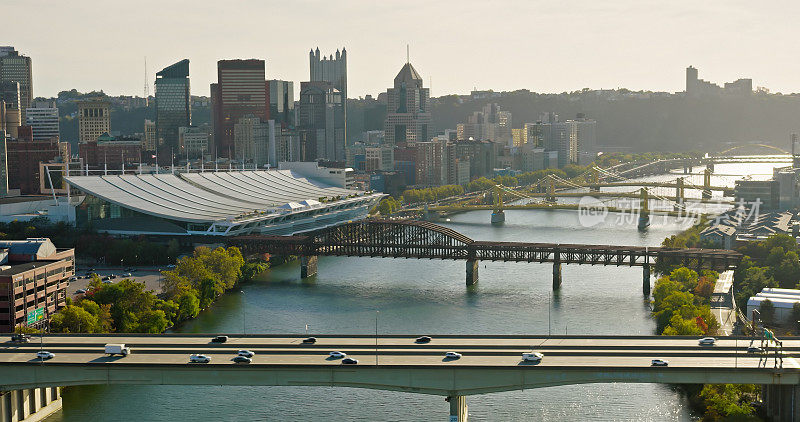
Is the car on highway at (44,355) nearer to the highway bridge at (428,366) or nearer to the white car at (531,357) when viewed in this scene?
the highway bridge at (428,366)

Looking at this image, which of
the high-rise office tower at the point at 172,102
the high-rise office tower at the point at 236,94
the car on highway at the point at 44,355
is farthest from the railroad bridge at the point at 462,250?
the high-rise office tower at the point at 172,102

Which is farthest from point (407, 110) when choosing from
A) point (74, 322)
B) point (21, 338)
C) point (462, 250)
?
point (21, 338)

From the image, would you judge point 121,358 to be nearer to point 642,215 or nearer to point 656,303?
A: point 656,303

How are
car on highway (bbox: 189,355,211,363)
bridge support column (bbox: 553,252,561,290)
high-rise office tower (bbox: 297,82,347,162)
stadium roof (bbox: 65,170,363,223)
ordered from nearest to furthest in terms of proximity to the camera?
car on highway (bbox: 189,355,211,363), bridge support column (bbox: 553,252,561,290), stadium roof (bbox: 65,170,363,223), high-rise office tower (bbox: 297,82,347,162)

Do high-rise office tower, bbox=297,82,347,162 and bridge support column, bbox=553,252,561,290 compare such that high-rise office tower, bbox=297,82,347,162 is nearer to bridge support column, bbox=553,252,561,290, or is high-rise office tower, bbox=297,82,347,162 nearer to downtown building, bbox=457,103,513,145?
downtown building, bbox=457,103,513,145

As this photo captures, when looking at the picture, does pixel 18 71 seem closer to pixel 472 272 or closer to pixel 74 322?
pixel 472 272

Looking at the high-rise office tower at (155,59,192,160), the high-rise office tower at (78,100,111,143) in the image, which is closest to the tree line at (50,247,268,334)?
the high-rise office tower at (78,100,111,143)
